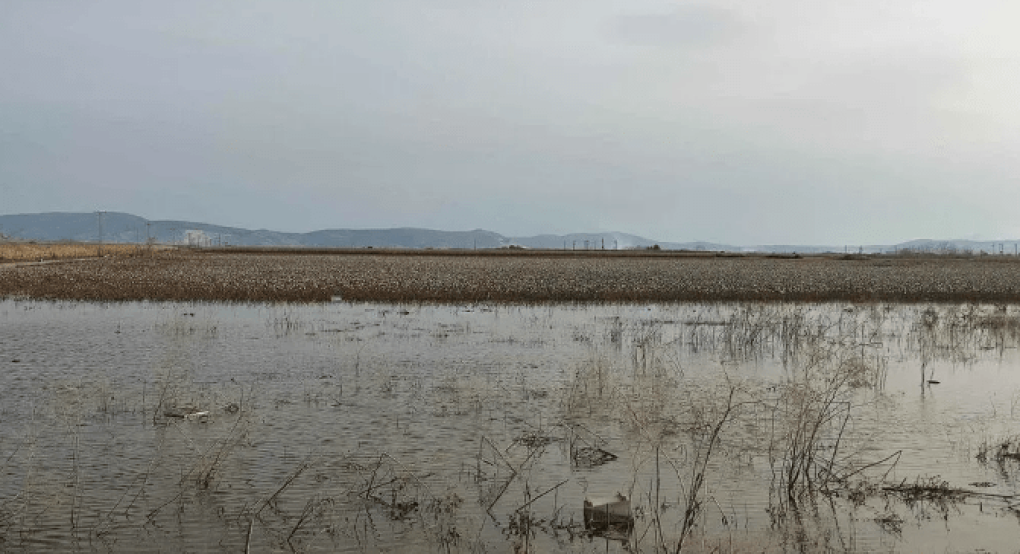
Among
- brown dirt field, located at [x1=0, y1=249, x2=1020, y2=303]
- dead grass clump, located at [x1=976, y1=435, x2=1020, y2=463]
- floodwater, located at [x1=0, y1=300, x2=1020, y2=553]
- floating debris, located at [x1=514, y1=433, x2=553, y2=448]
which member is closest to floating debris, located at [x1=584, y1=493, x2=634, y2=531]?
floodwater, located at [x1=0, y1=300, x2=1020, y2=553]

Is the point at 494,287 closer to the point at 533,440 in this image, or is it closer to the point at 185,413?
the point at 185,413

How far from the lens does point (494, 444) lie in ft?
36.7

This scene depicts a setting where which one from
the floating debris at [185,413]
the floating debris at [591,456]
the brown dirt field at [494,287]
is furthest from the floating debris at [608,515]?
the brown dirt field at [494,287]

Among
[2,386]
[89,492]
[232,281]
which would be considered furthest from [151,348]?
[232,281]

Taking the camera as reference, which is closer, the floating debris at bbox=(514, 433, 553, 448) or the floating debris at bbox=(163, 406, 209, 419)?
the floating debris at bbox=(514, 433, 553, 448)

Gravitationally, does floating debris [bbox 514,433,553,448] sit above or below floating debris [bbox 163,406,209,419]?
below

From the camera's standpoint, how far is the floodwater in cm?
818

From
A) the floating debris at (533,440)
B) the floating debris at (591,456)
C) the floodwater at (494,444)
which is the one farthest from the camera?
the floating debris at (533,440)

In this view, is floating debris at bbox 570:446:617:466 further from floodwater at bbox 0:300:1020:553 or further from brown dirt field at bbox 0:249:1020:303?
brown dirt field at bbox 0:249:1020:303

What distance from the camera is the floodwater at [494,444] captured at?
26.8ft

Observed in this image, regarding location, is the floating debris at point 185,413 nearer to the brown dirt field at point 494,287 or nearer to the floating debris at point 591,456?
the floating debris at point 591,456

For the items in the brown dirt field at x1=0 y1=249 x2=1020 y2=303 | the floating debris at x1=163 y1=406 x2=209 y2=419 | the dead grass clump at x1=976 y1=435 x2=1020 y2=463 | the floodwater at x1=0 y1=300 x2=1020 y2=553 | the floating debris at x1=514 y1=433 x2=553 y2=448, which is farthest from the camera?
the brown dirt field at x1=0 y1=249 x2=1020 y2=303

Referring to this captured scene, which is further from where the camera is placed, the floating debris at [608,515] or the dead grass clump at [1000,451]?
the dead grass clump at [1000,451]

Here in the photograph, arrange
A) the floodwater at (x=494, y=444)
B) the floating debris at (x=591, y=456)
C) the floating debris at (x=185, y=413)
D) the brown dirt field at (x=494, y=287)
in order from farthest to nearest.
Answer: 1. the brown dirt field at (x=494, y=287)
2. the floating debris at (x=185, y=413)
3. the floating debris at (x=591, y=456)
4. the floodwater at (x=494, y=444)
